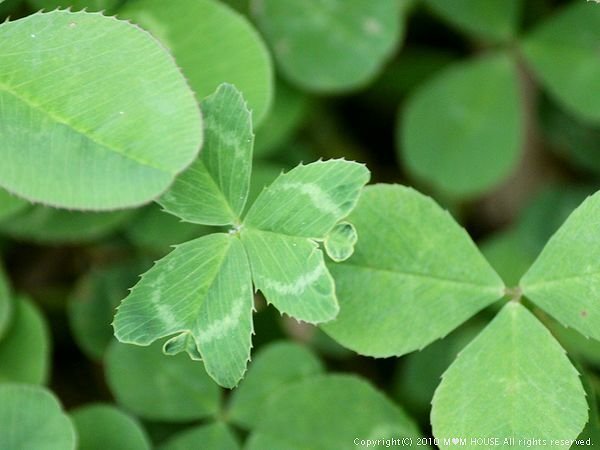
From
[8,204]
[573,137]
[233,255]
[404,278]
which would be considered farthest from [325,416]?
[573,137]

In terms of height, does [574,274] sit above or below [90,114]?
below

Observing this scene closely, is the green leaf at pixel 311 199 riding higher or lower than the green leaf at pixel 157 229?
higher

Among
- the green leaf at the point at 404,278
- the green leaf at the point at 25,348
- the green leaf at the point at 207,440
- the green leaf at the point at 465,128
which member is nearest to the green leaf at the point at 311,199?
the green leaf at the point at 404,278

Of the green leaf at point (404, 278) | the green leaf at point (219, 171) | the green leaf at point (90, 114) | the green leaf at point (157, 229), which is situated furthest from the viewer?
the green leaf at point (157, 229)

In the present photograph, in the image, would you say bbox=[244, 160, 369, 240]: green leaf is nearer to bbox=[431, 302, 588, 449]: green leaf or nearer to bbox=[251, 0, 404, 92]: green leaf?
bbox=[431, 302, 588, 449]: green leaf

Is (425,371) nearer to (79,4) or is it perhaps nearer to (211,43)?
(211,43)

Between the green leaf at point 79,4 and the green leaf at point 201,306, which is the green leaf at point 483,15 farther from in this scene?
the green leaf at point 201,306

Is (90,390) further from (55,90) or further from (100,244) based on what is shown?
(55,90)
